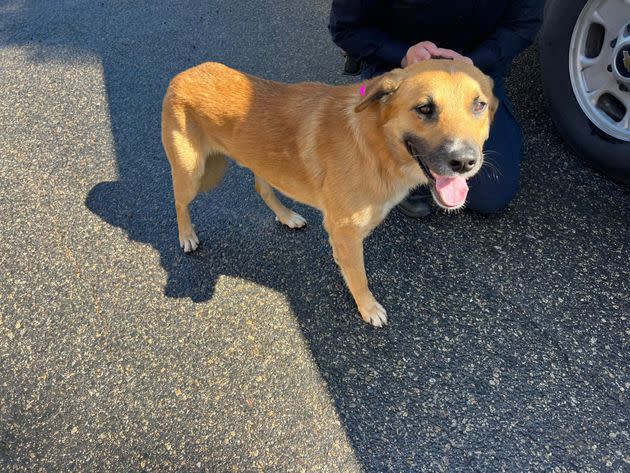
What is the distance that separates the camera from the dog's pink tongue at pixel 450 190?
2.17 m

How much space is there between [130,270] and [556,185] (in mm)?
2983

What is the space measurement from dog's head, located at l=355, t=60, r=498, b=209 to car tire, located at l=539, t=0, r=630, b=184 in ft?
4.50

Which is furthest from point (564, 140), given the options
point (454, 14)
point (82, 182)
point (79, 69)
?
point (79, 69)

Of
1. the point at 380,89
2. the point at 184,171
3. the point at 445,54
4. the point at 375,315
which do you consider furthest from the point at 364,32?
the point at 375,315

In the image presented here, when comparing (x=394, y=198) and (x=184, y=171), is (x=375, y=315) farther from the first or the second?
(x=184, y=171)

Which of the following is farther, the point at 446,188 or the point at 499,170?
the point at 499,170

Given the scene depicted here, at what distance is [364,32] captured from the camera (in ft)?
9.50

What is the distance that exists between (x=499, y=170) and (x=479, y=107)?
3.70 feet

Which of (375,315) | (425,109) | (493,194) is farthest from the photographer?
(493,194)

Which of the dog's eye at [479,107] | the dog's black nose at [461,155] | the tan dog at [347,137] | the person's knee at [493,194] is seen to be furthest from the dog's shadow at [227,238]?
the dog's eye at [479,107]

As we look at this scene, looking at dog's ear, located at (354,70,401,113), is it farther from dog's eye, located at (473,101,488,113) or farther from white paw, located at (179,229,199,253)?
white paw, located at (179,229,199,253)

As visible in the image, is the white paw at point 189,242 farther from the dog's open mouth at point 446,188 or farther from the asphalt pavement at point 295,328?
the dog's open mouth at point 446,188

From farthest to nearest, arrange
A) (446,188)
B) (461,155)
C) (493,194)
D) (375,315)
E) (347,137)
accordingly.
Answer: (493,194), (375,315), (347,137), (446,188), (461,155)

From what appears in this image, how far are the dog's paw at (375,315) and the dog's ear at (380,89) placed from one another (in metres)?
1.13
